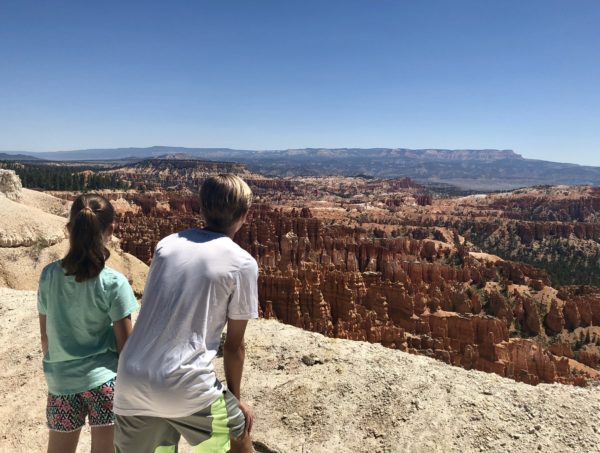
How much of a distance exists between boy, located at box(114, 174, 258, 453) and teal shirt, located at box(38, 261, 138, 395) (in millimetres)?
714

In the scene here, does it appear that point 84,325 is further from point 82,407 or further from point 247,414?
point 247,414

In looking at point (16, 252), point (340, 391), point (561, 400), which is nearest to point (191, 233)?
point (340, 391)

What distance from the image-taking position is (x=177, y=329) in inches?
85.0

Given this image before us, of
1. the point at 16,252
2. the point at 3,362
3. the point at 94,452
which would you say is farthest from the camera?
the point at 16,252

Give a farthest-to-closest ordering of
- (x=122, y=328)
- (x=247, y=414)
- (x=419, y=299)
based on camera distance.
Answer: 1. (x=419, y=299)
2. (x=122, y=328)
3. (x=247, y=414)

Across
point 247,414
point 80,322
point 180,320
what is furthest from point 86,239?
point 247,414

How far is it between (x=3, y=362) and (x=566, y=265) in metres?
65.1

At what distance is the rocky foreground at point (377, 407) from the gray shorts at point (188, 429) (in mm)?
2714

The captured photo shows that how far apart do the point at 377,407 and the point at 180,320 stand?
3.86 meters

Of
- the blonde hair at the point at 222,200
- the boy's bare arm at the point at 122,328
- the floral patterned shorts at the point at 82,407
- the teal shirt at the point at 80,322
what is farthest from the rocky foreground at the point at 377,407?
the blonde hair at the point at 222,200

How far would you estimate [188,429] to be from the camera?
2279 millimetres

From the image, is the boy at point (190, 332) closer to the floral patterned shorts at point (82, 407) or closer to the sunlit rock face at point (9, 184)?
the floral patterned shorts at point (82, 407)

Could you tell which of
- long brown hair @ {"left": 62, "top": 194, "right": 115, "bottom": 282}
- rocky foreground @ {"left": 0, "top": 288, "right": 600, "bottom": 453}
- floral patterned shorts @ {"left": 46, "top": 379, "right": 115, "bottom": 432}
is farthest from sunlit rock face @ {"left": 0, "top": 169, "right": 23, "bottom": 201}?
long brown hair @ {"left": 62, "top": 194, "right": 115, "bottom": 282}

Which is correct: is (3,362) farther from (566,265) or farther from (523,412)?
(566,265)
